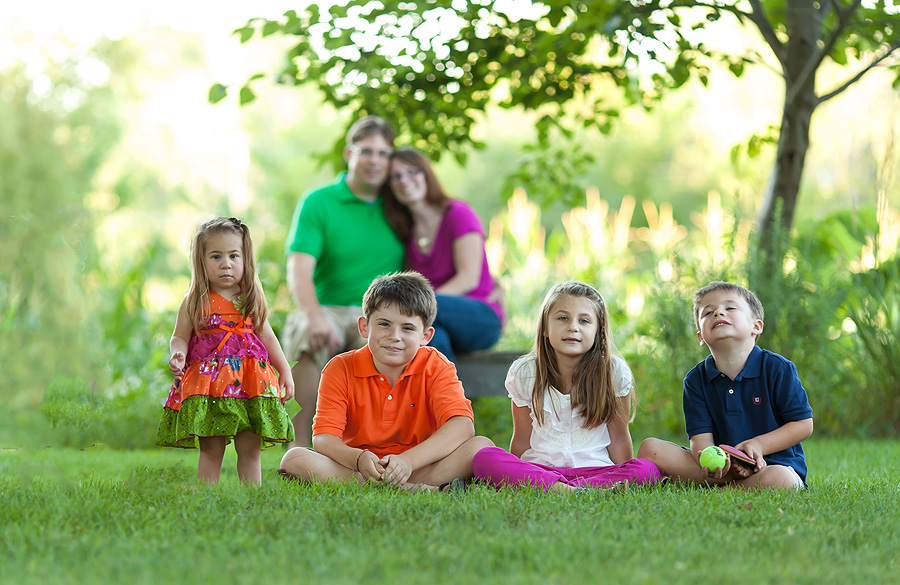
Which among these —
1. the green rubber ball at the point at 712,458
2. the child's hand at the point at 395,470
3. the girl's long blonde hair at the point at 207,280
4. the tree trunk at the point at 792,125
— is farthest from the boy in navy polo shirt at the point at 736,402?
the tree trunk at the point at 792,125

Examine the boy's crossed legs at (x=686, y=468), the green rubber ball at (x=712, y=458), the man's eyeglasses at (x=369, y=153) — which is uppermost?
the man's eyeglasses at (x=369, y=153)

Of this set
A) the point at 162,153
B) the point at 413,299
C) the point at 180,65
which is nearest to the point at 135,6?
the point at 180,65

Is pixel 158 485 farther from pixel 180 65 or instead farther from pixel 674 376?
pixel 180 65

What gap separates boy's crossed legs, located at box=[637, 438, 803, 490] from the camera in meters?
2.87

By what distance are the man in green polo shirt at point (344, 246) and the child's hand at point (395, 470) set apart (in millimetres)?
1285

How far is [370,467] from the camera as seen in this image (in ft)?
9.27

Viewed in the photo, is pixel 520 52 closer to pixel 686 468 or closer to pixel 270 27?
pixel 270 27

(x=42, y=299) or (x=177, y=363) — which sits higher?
(x=42, y=299)

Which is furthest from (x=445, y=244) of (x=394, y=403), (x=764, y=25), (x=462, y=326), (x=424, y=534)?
(x=424, y=534)

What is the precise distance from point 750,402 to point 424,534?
4.99 ft

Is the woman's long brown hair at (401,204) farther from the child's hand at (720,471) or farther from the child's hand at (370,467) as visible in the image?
the child's hand at (720,471)

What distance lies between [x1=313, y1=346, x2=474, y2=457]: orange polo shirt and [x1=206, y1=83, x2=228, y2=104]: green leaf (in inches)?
74.8

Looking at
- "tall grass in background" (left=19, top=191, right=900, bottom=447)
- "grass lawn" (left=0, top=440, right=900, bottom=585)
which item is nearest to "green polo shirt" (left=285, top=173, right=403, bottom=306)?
"tall grass in background" (left=19, top=191, right=900, bottom=447)

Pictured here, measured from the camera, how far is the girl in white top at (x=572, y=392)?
3.07 metres
